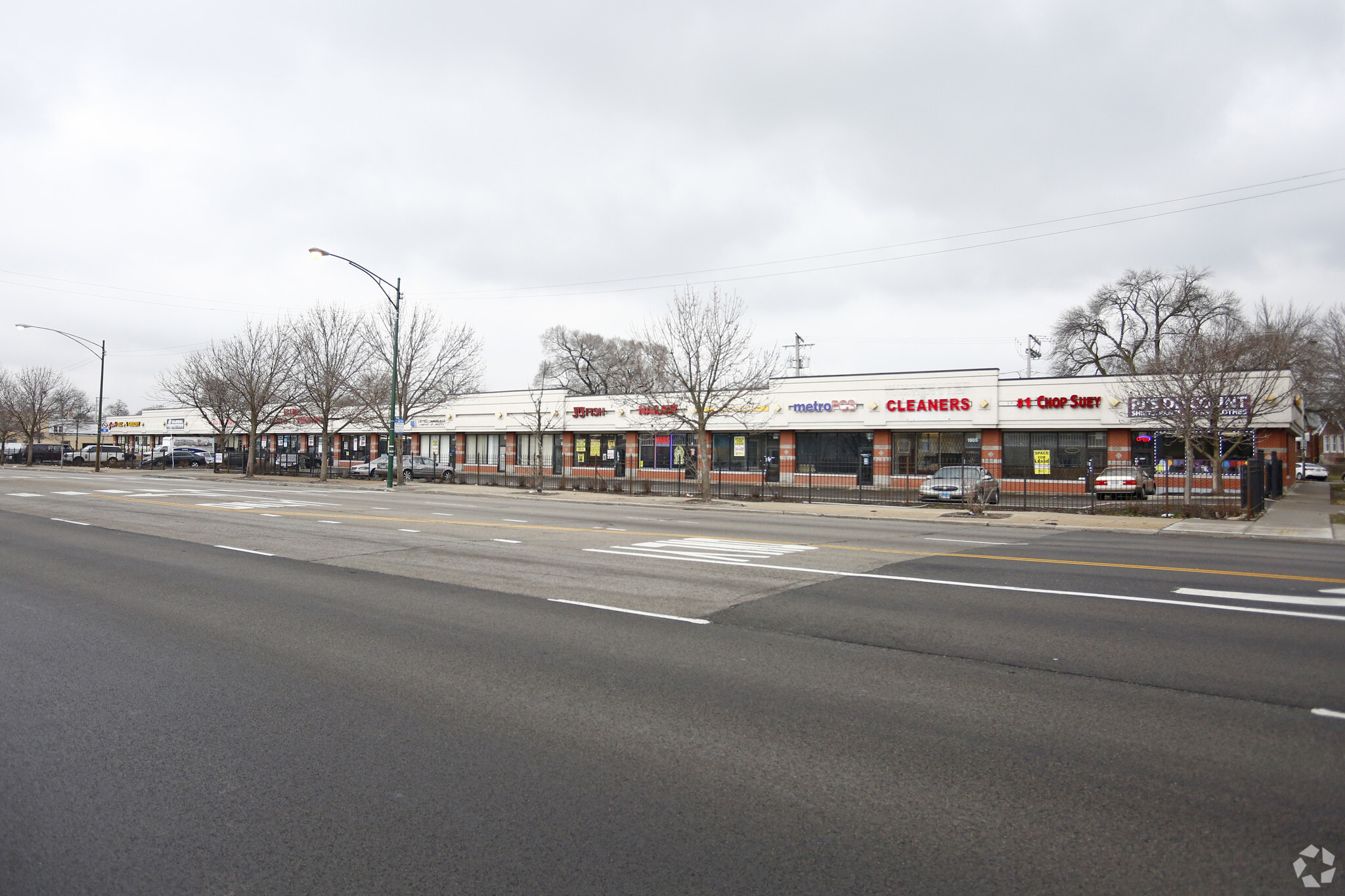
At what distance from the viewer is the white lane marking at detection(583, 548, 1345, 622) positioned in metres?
8.16

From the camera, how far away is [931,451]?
37.9m

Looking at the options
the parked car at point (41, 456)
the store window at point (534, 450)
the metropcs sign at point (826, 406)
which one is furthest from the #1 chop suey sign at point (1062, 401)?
the parked car at point (41, 456)

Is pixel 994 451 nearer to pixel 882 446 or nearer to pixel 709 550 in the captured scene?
pixel 882 446

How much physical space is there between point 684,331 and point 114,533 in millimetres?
18861

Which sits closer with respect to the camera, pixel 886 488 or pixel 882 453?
pixel 886 488

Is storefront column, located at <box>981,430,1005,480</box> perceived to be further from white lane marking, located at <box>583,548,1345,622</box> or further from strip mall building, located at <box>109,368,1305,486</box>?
white lane marking, located at <box>583,548,1345,622</box>

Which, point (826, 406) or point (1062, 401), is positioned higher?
point (826, 406)

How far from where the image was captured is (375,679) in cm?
584

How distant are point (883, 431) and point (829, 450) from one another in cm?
296

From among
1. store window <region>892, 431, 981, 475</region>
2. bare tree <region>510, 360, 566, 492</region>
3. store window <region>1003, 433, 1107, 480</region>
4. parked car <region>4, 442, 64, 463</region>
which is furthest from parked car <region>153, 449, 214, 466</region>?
store window <region>1003, 433, 1107, 480</region>

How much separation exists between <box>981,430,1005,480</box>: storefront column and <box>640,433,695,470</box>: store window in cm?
1463

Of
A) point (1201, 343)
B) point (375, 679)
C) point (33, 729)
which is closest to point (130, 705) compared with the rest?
point (33, 729)

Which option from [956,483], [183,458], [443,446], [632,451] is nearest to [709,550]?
[956,483]

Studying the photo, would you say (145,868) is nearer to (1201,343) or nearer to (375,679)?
(375,679)
